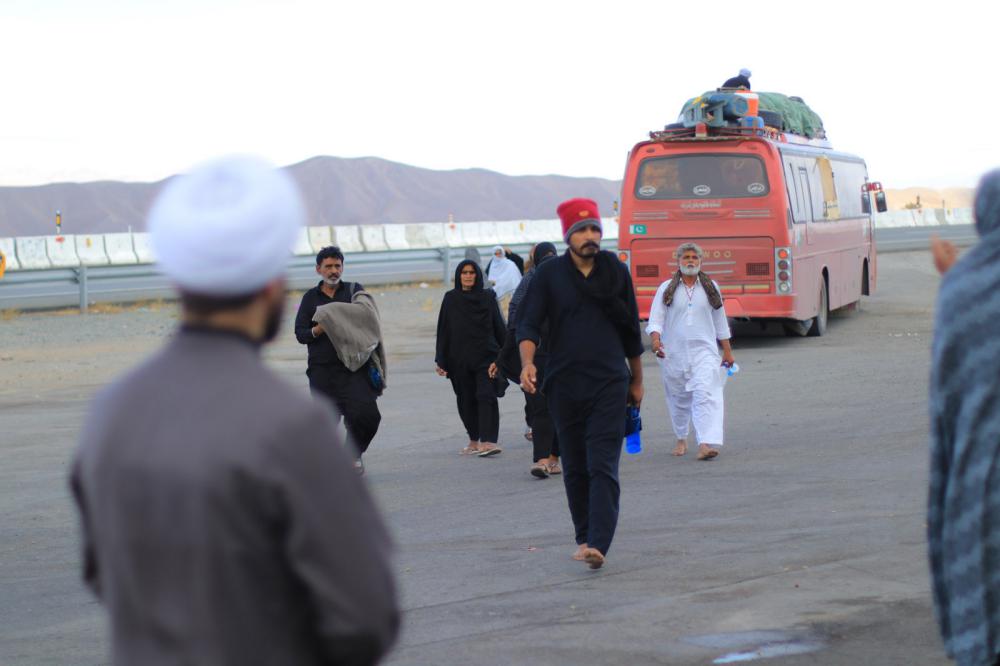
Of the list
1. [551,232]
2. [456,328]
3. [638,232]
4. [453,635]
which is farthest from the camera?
[551,232]

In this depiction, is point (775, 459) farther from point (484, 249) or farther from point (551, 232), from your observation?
point (551, 232)

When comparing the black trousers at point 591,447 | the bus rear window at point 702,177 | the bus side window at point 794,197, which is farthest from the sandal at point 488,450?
the bus side window at point 794,197

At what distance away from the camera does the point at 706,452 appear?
448 inches

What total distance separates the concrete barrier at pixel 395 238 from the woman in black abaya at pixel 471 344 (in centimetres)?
2992

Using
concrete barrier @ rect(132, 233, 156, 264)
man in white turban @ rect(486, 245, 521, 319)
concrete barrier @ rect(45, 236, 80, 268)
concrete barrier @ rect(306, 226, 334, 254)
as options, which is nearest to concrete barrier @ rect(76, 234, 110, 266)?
concrete barrier @ rect(45, 236, 80, 268)

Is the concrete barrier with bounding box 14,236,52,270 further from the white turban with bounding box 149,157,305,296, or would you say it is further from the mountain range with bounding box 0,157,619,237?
the mountain range with bounding box 0,157,619,237

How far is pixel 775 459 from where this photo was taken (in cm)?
1125

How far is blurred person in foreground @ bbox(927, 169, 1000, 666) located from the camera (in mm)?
3697

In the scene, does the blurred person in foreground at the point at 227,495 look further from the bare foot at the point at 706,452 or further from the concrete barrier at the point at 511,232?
the concrete barrier at the point at 511,232

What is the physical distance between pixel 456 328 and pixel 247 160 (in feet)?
32.8

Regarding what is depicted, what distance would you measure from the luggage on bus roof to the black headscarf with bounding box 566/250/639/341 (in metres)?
13.5

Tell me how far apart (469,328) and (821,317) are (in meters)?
11.1

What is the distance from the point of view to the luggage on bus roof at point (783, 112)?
2106 cm

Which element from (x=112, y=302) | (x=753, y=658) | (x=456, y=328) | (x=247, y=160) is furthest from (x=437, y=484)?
(x=112, y=302)
